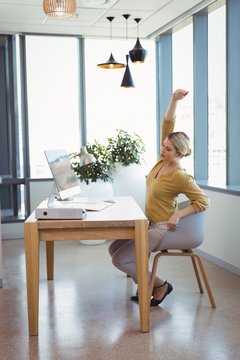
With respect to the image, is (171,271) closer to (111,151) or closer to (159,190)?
(159,190)

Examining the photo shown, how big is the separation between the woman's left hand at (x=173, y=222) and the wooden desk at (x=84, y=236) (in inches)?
13.8

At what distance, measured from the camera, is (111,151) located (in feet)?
20.6

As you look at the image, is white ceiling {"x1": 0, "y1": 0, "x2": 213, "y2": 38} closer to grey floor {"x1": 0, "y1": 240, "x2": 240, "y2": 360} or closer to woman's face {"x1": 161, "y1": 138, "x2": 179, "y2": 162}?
woman's face {"x1": 161, "y1": 138, "x2": 179, "y2": 162}

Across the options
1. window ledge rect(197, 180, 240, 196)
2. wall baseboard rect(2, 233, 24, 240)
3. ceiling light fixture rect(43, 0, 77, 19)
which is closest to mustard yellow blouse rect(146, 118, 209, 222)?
→ window ledge rect(197, 180, 240, 196)

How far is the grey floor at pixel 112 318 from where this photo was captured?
2.96 metres

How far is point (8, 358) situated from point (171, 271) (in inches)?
85.8

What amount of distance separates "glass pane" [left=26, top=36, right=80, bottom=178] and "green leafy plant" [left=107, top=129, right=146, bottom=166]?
2.75 ft

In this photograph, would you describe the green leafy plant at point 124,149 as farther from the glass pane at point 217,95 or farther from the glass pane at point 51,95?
the glass pane at point 217,95

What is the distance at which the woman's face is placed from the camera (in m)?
3.62

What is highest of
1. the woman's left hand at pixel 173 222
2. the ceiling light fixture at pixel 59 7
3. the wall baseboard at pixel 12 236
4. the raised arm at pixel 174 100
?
the ceiling light fixture at pixel 59 7

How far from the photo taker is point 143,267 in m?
3.21

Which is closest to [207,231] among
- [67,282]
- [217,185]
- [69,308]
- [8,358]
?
[217,185]

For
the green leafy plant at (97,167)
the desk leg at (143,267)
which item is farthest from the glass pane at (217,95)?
the desk leg at (143,267)

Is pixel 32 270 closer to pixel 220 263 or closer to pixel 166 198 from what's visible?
pixel 166 198
